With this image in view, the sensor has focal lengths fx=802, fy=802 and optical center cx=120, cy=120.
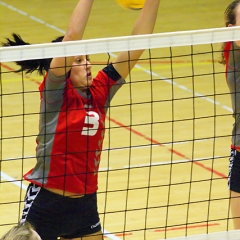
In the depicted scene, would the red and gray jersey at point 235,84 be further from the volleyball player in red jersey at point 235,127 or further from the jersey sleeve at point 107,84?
the jersey sleeve at point 107,84

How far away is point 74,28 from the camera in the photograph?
488 cm

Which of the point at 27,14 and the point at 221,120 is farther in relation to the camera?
the point at 27,14

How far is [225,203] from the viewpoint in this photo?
8109mm

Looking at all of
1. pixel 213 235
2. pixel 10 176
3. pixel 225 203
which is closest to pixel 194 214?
pixel 225 203

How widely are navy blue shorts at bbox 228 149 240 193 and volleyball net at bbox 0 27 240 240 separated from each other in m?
0.10

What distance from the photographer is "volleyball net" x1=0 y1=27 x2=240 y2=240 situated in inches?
203

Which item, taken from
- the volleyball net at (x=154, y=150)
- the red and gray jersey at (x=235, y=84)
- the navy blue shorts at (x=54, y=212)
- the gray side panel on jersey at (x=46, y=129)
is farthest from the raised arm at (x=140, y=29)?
the navy blue shorts at (x=54, y=212)

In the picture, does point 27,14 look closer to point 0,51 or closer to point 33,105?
point 33,105

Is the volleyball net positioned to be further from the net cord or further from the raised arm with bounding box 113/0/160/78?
the raised arm with bounding box 113/0/160/78

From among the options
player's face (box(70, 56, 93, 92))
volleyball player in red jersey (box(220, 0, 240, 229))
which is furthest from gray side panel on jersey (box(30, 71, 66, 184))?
volleyball player in red jersey (box(220, 0, 240, 229))

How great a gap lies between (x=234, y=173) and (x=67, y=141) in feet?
4.28

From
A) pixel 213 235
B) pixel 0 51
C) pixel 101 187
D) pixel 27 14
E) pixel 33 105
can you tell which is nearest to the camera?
pixel 0 51

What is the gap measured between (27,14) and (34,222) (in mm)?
11059

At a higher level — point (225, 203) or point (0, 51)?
point (0, 51)
